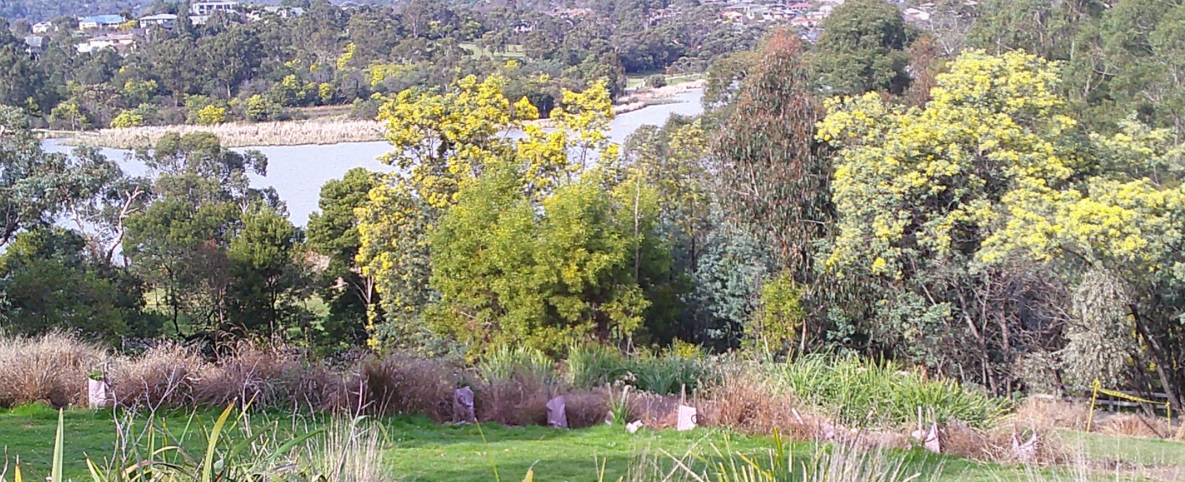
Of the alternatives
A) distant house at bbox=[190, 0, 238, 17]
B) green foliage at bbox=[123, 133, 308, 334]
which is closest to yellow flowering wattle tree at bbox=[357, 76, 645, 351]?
green foliage at bbox=[123, 133, 308, 334]

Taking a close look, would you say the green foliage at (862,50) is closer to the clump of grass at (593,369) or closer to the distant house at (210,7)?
the clump of grass at (593,369)

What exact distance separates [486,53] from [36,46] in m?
26.7

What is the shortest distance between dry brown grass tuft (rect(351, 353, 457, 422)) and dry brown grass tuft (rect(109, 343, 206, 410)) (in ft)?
4.04

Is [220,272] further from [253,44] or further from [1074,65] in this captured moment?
[253,44]

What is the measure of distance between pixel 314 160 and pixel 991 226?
2448 centimetres

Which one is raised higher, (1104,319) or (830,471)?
(830,471)

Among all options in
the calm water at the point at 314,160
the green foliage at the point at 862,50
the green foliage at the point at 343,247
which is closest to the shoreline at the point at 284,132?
the calm water at the point at 314,160

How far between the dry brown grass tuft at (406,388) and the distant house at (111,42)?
5695 cm

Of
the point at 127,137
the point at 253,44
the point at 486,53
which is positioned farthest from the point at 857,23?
the point at 253,44

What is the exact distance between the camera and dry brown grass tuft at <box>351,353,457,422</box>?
28.0 ft

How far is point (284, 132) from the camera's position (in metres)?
43.5

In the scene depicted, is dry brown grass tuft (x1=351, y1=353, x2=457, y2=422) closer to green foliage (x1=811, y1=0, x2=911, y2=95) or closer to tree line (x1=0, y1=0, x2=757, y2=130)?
green foliage (x1=811, y1=0, x2=911, y2=95)

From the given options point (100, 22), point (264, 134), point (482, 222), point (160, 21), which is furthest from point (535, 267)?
point (100, 22)

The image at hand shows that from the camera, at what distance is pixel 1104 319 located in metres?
14.3
